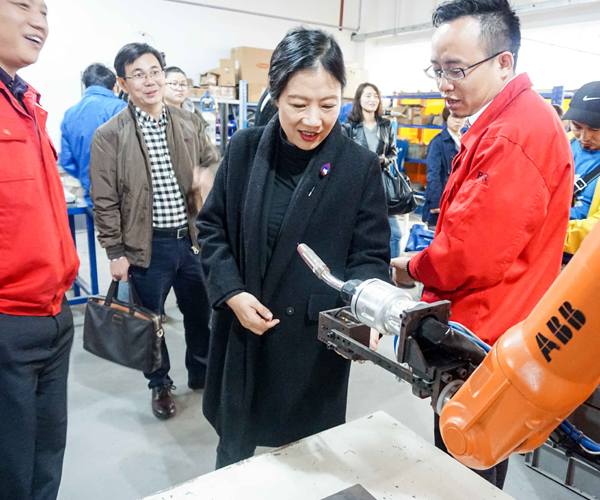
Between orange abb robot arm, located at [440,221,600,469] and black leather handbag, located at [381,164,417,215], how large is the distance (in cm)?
266

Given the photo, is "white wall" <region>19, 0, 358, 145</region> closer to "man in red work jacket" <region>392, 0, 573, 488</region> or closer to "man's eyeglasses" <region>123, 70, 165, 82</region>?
"man's eyeglasses" <region>123, 70, 165, 82</region>

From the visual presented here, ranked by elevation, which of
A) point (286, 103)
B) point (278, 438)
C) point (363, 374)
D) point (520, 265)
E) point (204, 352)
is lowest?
point (363, 374)

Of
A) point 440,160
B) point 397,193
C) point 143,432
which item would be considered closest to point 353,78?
point 440,160

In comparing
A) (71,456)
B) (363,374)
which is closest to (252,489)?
(71,456)

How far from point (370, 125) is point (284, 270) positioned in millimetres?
2709

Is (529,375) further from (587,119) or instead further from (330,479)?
(587,119)

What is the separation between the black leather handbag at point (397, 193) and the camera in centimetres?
316

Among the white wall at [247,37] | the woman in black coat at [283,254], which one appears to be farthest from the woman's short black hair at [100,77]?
the white wall at [247,37]

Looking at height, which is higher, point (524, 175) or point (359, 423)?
point (524, 175)

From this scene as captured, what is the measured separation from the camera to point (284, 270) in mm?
1153

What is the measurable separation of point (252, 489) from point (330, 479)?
0.15m

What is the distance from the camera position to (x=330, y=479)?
35.5 inches

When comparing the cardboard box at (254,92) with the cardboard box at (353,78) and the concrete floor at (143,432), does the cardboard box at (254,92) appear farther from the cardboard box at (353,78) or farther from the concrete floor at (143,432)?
the concrete floor at (143,432)

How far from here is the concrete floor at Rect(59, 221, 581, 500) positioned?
5.83ft
